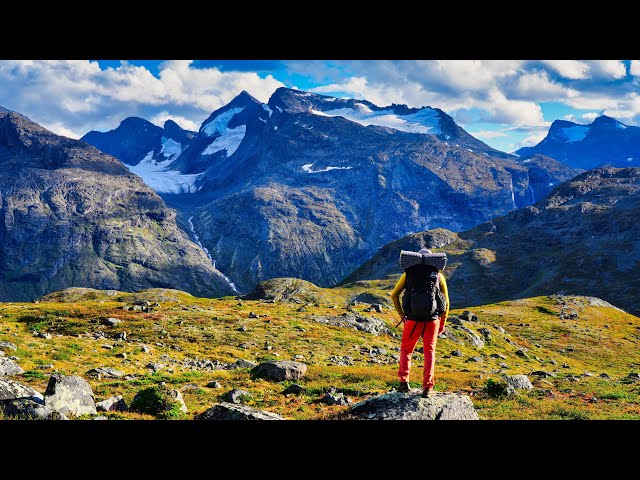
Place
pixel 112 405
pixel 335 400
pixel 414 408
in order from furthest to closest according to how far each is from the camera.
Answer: pixel 335 400, pixel 112 405, pixel 414 408

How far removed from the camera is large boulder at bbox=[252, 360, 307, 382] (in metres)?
29.1

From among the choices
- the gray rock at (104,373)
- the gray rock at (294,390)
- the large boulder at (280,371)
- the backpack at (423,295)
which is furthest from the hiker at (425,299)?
the gray rock at (104,373)

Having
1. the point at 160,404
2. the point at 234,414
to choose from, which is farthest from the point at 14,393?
the point at 234,414

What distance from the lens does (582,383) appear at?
33.8m

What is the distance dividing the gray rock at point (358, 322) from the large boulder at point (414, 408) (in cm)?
4941

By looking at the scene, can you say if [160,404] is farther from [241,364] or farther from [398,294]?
[241,364]

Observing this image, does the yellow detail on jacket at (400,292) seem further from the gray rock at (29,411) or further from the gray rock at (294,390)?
the gray rock at (29,411)

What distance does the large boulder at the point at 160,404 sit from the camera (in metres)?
18.4

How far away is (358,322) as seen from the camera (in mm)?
67500

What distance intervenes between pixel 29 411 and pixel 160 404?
4.61 m

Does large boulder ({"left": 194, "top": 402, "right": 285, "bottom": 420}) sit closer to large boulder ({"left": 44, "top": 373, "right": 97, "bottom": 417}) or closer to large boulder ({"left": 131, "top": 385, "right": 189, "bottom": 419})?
large boulder ({"left": 131, "top": 385, "right": 189, "bottom": 419})
